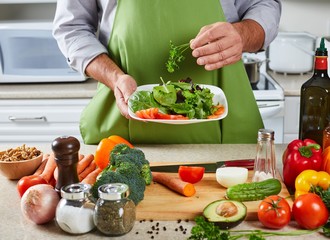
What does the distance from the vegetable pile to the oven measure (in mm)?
1146

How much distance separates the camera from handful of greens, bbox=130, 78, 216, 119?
1751mm

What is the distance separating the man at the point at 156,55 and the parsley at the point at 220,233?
0.69m

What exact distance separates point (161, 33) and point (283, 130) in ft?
4.25

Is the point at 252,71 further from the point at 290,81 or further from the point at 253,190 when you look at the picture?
the point at 253,190

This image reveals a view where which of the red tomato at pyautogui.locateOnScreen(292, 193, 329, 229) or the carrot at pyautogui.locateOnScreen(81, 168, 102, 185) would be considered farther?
the carrot at pyautogui.locateOnScreen(81, 168, 102, 185)

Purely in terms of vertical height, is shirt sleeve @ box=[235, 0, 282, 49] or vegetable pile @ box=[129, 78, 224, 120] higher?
shirt sleeve @ box=[235, 0, 282, 49]

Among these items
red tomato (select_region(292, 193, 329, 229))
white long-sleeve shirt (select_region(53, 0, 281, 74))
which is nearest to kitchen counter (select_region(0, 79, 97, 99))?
white long-sleeve shirt (select_region(53, 0, 281, 74))

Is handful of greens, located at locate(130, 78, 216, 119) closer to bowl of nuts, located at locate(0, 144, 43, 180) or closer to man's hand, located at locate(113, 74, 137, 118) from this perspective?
man's hand, located at locate(113, 74, 137, 118)

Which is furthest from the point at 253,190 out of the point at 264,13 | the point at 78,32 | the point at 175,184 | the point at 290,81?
the point at 290,81

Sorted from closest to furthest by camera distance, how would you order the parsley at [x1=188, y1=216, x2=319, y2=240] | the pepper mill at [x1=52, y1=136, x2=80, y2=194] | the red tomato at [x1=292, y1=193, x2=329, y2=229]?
the parsley at [x1=188, y1=216, x2=319, y2=240], the red tomato at [x1=292, y1=193, x2=329, y2=229], the pepper mill at [x1=52, y1=136, x2=80, y2=194]

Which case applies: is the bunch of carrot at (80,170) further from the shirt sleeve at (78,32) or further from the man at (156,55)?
the shirt sleeve at (78,32)

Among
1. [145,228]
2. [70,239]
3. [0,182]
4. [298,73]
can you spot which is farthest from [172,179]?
[298,73]

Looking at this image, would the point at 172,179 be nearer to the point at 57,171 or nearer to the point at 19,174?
the point at 57,171

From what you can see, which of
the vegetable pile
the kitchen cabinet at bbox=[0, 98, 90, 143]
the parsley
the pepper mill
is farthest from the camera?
the kitchen cabinet at bbox=[0, 98, 90, 143]
